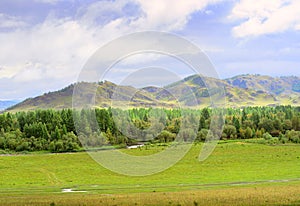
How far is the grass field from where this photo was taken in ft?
120

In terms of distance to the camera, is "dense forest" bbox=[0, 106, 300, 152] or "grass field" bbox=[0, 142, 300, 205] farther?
"dense forest" bbox=[0, 106, 300, 152]

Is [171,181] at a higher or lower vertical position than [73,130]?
lower

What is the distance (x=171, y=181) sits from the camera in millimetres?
59781

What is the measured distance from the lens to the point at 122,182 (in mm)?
59344

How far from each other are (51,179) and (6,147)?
72.8m

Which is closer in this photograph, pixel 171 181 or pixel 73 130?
pixel 171 181

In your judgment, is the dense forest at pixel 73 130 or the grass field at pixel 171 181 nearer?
the grass field at pixel 171 181

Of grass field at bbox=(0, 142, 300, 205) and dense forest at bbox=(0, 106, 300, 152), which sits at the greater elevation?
dense forest at bbox=(0, 106, 300, 152)

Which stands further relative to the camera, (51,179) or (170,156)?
(51,179)

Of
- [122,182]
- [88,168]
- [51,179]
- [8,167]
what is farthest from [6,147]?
[122,182]

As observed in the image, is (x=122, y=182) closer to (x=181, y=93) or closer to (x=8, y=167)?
(x=181, y=93)

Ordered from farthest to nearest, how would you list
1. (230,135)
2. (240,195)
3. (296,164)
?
(230,135) < (296,164) < (240,195)

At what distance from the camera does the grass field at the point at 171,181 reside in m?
36.4

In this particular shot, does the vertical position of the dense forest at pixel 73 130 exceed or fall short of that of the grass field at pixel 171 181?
it exceeds it
